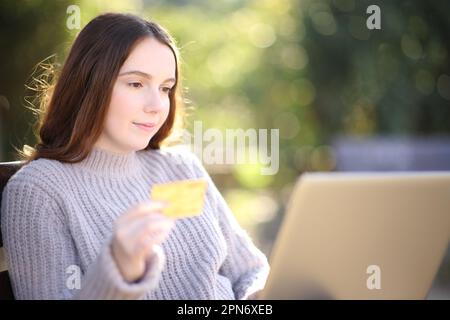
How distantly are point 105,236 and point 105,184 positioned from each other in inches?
7.1

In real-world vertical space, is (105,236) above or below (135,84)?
below

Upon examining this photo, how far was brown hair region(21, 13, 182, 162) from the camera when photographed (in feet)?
5.66

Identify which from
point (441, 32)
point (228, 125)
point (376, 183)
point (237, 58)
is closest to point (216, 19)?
point (237, 58)

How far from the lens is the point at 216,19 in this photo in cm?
953

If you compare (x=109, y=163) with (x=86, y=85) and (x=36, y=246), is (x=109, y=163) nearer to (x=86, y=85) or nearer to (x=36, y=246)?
(x=86, y=85)

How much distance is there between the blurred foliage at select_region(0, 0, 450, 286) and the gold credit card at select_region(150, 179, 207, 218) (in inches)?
132

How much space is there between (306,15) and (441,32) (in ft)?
6.46

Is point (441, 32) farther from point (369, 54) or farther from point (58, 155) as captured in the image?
point (58, 155)

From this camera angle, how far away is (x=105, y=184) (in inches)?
71.4

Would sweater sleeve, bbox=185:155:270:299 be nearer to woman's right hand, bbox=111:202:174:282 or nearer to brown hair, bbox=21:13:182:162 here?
brown hair, bbox=21:13:182:162

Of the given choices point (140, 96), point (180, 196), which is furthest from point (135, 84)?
point (180, 196)

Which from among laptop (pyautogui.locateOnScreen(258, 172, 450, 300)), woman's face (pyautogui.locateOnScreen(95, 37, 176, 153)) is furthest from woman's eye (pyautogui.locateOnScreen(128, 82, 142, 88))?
laptop (pyautogui.locateOnScreen(258, 172, 450, 300))

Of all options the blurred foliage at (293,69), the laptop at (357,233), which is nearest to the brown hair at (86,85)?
the laptop at (357,233)

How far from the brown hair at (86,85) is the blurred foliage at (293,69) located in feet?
8.87
